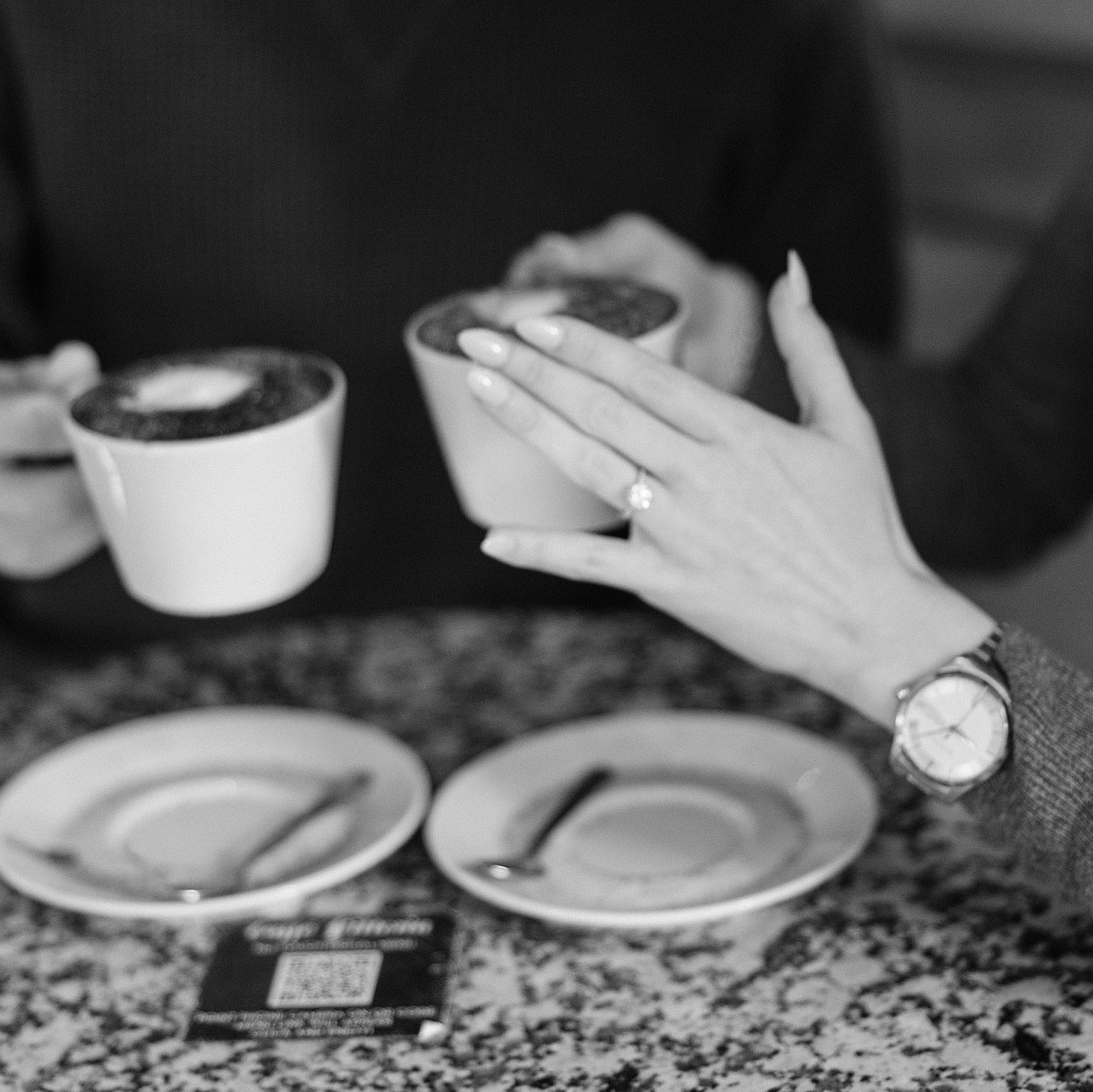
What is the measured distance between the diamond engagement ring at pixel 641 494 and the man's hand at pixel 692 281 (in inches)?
15.1

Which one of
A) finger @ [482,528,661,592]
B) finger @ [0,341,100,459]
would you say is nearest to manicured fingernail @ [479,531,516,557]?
finger @ [482,528,661,592]

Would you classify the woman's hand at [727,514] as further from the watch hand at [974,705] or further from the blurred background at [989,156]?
the blurred background at [989,156]

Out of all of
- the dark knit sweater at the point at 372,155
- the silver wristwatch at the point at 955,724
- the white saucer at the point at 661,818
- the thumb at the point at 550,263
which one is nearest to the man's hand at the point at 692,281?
the thumb at the point at 550,263

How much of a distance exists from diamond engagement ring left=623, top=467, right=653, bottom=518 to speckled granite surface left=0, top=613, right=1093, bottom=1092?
251 millimetres

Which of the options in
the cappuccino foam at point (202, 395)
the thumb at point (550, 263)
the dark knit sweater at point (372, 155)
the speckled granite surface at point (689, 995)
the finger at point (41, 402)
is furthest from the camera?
the dark knit sweater at point (372, 155)

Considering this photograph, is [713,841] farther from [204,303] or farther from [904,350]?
[904,350]

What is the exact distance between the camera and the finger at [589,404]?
894 millimetres

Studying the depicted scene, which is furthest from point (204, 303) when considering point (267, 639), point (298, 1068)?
point (298, 1068)

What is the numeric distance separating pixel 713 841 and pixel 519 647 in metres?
0.37

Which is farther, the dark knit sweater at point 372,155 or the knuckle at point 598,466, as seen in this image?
the dark knit sweater at point 372,155

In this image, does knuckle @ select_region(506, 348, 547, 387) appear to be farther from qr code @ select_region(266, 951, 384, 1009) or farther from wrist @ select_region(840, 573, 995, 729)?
qr code @ select_region(266, 951, 384, 1009)

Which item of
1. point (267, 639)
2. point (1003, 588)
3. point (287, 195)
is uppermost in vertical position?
point (287, 195)

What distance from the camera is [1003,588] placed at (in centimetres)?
193

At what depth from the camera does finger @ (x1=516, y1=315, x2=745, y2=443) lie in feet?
2.93
